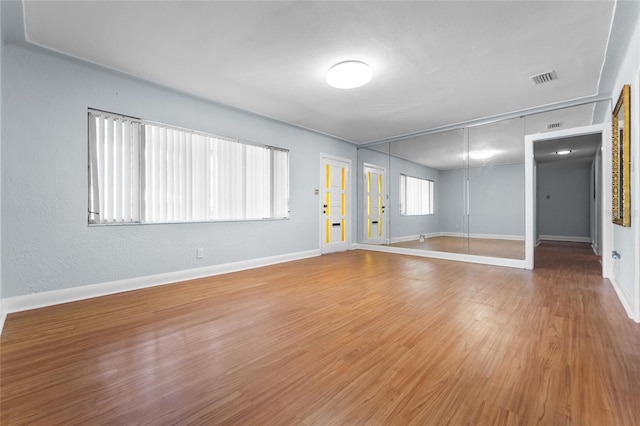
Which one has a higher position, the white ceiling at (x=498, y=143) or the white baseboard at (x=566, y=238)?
the white ceiling at (x=498, y=143)

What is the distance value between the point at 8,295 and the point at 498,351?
4221 mm

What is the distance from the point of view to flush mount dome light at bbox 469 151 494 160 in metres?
5.81

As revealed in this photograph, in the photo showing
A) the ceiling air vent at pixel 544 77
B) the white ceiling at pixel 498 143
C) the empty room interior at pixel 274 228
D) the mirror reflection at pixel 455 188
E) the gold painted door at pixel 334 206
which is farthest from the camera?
the gold painted door at pixel 334 206

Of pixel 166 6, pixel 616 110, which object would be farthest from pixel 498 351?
pixel 166 6

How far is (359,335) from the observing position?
2.14 meters

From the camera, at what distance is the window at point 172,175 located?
10.6ft

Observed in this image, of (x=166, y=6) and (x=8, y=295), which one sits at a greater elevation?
→ (x=166, y=6)

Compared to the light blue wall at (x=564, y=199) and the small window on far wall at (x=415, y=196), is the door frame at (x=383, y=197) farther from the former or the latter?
the light blue wall at (x=564, y=199)

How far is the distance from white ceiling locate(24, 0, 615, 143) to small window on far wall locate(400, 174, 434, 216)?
4.08m

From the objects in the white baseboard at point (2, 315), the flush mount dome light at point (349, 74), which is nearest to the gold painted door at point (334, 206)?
the flush mount dome light at point (349, 74)

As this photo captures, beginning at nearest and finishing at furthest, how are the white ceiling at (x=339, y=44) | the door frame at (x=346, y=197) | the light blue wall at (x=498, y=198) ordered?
the white ceiling at (x=339, y=44) < the light blue wall at (x=498, y=198) < the door frame at (x=346, y=197)

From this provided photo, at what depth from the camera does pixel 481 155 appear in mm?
6082

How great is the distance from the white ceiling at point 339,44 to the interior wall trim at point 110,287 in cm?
246

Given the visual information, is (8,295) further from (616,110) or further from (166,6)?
(616,110)
